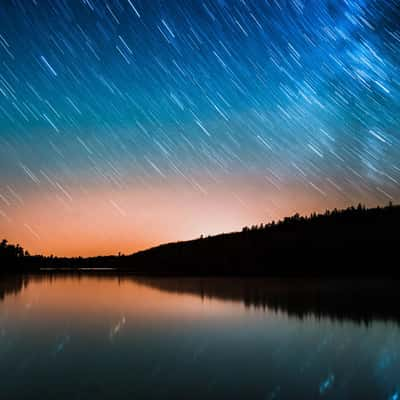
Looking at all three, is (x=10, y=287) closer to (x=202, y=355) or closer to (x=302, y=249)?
(x=202, y=355)

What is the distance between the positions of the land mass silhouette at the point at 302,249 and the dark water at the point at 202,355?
6373 centimetres

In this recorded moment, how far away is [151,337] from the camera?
14602 millimetres

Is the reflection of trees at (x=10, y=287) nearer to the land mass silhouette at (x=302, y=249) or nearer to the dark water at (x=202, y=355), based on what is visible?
the dark water at (x=202, y=355)

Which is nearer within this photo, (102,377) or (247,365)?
(102,377)

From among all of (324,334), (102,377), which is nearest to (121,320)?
(324,334)

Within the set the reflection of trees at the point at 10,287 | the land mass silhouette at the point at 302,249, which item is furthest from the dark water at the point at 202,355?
the land mass silhouette at the point at 302,249

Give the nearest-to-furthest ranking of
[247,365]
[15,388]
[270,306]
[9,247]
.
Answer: [15,388], [247,365], [270,306], [9,247]

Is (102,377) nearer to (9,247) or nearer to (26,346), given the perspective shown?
(26,346)

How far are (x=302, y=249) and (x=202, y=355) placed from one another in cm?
9836

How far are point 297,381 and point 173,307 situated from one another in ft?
53.9

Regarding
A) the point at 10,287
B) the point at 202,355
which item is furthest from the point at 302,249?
the point at 202,355

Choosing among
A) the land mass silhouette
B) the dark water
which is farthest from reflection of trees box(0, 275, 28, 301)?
the land mass silhouette

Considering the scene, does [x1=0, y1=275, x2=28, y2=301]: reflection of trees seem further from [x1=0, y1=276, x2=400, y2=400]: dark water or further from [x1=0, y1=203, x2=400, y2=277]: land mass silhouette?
[x1=0, y1=203, x2=400, y2=277]: land mass silhouette

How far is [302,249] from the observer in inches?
4203
